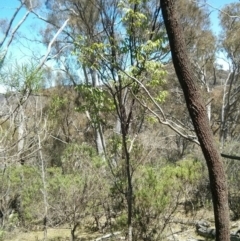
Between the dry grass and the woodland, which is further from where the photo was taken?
the dry grass

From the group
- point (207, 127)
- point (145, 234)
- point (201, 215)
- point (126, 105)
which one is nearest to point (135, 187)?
point (145, 234)

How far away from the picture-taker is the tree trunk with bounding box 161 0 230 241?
119 inches

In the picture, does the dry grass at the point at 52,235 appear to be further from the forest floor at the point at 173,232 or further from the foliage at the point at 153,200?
the foliage at the point at 153,200

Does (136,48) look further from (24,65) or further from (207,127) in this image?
(24,65)

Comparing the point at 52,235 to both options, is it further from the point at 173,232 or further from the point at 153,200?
the point at 153,200

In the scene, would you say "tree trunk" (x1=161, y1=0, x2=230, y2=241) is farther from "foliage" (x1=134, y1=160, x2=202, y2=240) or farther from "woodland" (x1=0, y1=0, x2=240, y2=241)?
"foliage" (x1=134, y1=160, x2=202, y2=240)

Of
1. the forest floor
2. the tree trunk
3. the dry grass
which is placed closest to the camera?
the tree trunk

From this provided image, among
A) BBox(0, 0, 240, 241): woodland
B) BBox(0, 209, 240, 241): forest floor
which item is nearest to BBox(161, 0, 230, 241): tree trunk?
BBox(0, 0, 240, 241): woodland

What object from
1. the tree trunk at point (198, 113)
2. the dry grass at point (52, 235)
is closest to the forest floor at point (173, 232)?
the dry grass at point (52, 235)

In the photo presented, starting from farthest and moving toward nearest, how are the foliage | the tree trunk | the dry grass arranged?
the dry grass < the foliage < the tree trunk

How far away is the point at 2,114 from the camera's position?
7.56 ft

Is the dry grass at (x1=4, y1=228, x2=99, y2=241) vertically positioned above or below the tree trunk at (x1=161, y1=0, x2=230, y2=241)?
below

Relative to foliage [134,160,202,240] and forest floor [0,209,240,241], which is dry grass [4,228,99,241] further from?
foliage [134,160,202,240]

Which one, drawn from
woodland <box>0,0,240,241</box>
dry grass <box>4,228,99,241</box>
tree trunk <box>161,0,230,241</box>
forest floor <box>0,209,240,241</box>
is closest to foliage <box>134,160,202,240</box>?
woodland <box>0,0,240,241</box>
